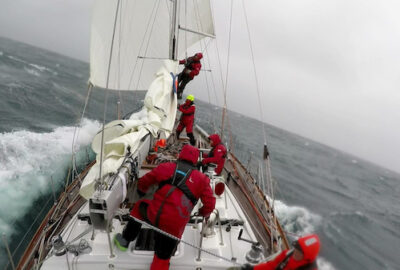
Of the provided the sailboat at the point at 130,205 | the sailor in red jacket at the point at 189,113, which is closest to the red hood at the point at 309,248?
the sailboat at the point at 130,205

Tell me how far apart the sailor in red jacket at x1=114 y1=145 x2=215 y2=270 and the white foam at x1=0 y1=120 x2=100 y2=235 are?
348 centimetres

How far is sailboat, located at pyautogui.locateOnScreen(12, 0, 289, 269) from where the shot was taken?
6.79 feet

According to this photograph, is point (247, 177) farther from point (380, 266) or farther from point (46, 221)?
point (380, 266)

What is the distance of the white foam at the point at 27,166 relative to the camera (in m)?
4.42

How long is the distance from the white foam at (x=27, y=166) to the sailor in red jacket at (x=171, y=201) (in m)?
3.48

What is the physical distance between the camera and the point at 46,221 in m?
2.87

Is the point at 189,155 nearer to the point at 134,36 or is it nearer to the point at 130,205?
the point at 130,205

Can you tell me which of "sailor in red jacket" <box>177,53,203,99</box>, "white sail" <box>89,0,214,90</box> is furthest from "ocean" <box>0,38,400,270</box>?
"sailor in red jacket" <box>177,53,203,99</box>

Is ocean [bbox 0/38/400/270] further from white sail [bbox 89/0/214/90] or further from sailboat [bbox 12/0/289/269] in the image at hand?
white sail [bbox 89/0/214/90]

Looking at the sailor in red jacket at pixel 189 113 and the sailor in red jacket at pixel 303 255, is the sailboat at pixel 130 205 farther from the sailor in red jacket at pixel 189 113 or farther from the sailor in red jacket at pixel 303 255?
the sailor in red jacket at pixel 189 113

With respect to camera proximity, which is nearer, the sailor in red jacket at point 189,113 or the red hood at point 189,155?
the red hood at point 189,155

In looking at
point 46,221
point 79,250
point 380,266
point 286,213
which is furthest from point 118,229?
point 380,266

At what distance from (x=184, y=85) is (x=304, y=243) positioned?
5.26 m

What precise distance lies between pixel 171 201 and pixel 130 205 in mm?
1456
